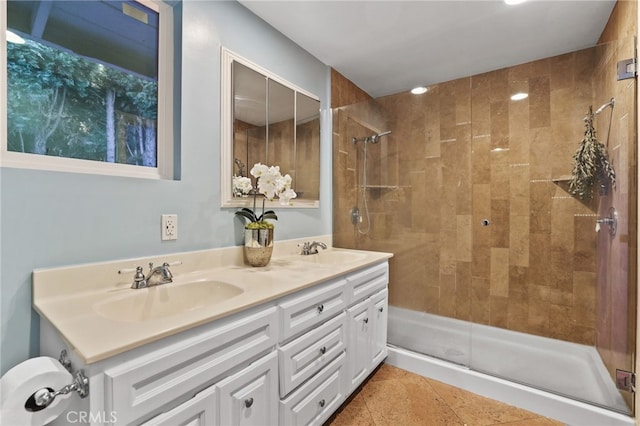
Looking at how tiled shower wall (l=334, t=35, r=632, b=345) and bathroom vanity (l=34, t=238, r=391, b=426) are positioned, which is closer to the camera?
bathroom vanity (l=34, t=238, r=391, b=426)

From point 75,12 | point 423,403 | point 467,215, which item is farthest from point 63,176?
point 467,215

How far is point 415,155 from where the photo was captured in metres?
2.66

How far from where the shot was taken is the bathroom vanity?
2.35 ft

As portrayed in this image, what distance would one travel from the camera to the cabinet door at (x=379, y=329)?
1869 millimetres

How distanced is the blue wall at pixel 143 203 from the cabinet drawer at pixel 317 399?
0.82m

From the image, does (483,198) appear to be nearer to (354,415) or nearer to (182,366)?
(354,415)

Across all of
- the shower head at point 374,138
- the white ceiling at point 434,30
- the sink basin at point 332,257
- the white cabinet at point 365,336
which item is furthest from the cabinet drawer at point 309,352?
the white ceiling at point 434,30

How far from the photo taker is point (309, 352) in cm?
128

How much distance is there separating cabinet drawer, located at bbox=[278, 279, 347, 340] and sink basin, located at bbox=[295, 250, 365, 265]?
51cm

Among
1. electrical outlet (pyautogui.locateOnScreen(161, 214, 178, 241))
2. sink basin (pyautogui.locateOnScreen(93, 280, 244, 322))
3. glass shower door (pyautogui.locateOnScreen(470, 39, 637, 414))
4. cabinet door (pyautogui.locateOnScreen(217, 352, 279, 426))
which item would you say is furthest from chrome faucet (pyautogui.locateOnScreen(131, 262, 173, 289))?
glass shower door (pyautogui.locateOnScreen(470, 39, 637, 414))

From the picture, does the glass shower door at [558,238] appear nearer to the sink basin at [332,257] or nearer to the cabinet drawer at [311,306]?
the sink basin at [332,257]

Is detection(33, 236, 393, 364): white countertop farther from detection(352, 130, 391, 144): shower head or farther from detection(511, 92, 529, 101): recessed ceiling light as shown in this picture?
detection(511, 92, 529, 101): recessed ceiling light

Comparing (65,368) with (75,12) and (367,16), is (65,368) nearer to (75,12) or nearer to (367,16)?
(75,12)

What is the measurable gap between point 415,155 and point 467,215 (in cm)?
70
